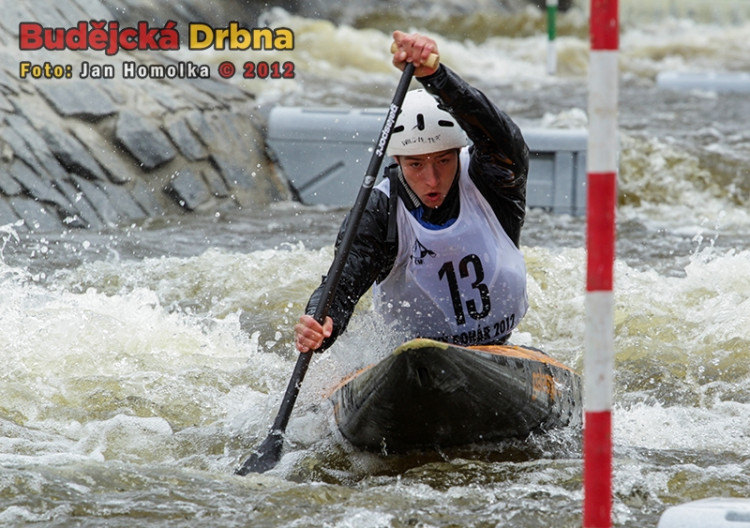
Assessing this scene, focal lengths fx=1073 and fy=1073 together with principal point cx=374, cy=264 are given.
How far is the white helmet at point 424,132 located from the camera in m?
3.89

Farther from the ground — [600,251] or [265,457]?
[600,251]

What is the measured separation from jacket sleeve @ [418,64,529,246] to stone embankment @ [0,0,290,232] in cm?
496

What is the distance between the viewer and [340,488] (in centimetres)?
353

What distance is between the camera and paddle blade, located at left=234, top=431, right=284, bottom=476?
3742mm

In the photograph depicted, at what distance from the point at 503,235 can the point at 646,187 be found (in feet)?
21.2

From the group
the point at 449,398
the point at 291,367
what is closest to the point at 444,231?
the point at 449,398

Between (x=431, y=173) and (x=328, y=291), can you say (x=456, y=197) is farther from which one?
(x=328, y=291)

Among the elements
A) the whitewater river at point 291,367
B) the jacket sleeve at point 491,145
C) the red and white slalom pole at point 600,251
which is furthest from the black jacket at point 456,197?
the red and white slalom pole at point 600,251

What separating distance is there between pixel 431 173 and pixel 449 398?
0.89 meters

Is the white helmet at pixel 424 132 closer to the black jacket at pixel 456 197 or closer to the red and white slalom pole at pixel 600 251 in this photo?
the black jacket at pixel 456 197

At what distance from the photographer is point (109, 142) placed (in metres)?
8.80

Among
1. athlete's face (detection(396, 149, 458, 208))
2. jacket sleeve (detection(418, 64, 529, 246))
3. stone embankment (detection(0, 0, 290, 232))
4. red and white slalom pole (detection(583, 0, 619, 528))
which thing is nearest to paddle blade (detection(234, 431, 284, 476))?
athlete's face (detection(396, 149, 458, 208))

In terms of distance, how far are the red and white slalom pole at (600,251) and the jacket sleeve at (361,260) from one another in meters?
1.57

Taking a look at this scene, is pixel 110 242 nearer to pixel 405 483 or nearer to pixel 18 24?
pixel 18 24
